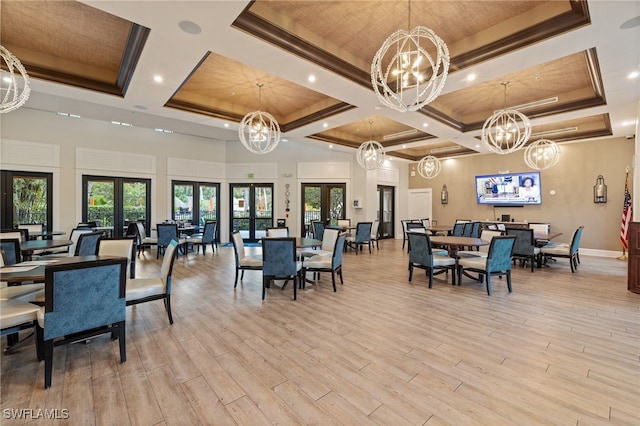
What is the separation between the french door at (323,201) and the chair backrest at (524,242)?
5865 millimetres

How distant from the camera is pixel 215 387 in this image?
2.17 metres

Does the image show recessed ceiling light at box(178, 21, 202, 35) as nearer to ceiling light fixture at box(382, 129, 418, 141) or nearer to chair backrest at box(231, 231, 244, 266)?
chair backrest at box(231, 231, 244, 266)

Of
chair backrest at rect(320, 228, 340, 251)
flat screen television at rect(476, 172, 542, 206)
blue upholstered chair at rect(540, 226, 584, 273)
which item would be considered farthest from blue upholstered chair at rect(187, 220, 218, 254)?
flat screen television at rect(476, 172, 542, 206)

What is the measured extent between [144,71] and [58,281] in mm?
3461

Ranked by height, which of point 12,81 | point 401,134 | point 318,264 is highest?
point 401,134

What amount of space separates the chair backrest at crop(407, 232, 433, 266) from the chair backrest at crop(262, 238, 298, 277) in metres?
2.24

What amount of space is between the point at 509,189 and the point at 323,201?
21.0 ft

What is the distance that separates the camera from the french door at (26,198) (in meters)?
7.26

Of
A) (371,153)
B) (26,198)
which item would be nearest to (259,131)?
(371,153)

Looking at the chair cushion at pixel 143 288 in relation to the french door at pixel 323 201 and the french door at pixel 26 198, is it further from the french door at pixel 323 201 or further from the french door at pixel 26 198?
the french door at pixel 323 201

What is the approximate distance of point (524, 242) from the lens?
614 centimetres

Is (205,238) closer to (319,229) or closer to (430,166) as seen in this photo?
(319,229)

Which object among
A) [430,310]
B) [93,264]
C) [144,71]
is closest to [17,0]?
[144,71]

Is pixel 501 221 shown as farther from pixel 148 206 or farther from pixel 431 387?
pixel 148 206
